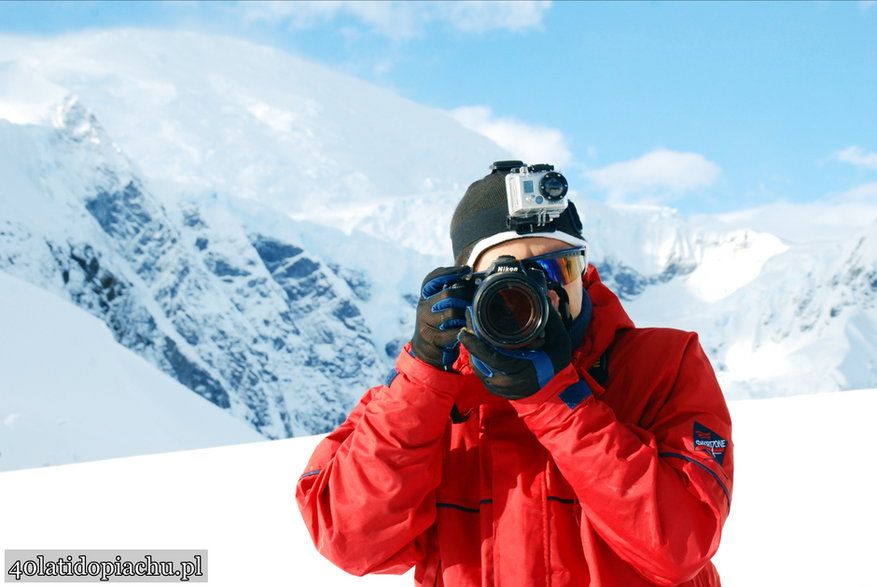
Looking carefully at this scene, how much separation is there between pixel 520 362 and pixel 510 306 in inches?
4.3

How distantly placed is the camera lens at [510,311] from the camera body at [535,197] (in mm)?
179

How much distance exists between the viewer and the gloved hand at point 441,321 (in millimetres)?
1495

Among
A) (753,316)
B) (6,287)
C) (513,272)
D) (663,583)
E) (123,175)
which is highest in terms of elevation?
(123,175)

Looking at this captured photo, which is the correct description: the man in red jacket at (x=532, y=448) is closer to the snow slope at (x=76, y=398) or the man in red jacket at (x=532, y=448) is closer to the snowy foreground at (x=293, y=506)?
the snowy foreground at (x=293, y=506)

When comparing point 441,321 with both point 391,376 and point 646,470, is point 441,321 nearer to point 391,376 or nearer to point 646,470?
point 391,376

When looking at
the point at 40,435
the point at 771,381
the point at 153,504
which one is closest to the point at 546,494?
the point at 153,504

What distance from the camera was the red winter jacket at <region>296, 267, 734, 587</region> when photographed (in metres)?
1.41

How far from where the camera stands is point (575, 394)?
4.75 ft

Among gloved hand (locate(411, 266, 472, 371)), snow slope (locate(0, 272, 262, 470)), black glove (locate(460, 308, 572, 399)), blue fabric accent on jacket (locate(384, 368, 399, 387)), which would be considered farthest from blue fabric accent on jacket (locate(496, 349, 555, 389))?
snow slope (locate(0, 272, 262, 470))

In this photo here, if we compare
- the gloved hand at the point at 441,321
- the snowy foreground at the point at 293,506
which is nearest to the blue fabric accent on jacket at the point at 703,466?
the gloved hand at the point at 441,321

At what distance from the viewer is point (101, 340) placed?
16375 mm

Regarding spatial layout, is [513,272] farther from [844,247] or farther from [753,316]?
[844,247]

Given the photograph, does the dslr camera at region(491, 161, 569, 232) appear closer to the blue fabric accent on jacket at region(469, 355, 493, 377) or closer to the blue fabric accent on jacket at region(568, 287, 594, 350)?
the blue fabric accent on jacket at region(568, 287, 594, 350)

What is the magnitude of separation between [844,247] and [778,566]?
13118 cm
